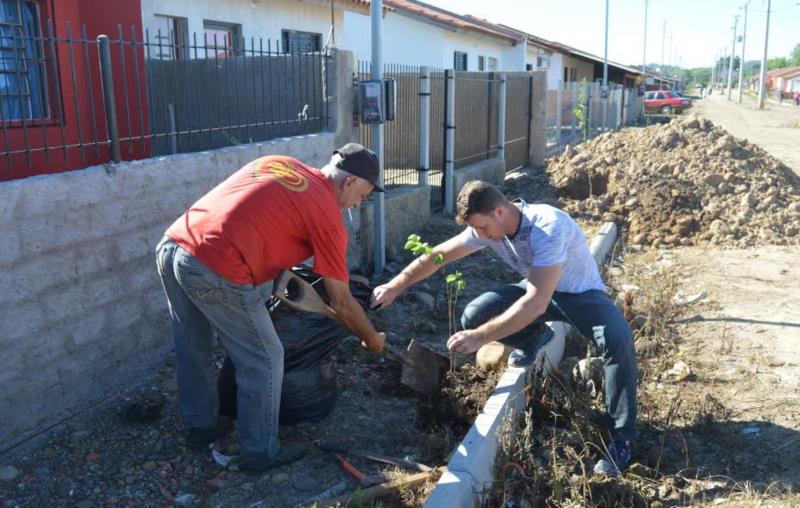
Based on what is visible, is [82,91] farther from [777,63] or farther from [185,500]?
[777,63]

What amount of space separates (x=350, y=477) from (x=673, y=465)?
1683 millimetres

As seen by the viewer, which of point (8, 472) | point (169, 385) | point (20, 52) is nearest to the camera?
point (8, 472)

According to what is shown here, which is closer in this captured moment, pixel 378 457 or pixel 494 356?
pixel 378 457

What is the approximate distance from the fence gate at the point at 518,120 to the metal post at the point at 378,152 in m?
6.79

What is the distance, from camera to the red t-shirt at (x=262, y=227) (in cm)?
327

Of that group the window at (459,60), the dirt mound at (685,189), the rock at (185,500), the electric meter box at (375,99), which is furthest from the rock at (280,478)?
the window at (459,60)

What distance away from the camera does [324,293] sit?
4016 millimetres

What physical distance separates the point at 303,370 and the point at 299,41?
971 centimetres

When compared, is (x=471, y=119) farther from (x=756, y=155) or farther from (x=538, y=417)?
(x=538, y=417)

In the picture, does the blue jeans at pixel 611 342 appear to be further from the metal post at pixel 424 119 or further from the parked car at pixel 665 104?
the parked car at pixel 665 104

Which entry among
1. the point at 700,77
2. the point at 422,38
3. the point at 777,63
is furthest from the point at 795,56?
the point at 422,38

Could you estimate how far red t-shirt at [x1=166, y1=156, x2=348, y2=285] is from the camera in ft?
10.7

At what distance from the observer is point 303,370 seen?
4000 mm

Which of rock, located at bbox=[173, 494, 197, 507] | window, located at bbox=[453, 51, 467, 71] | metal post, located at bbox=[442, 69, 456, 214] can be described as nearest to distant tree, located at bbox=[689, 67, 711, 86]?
window, located at bbox=[453, 51, 467, 71]
